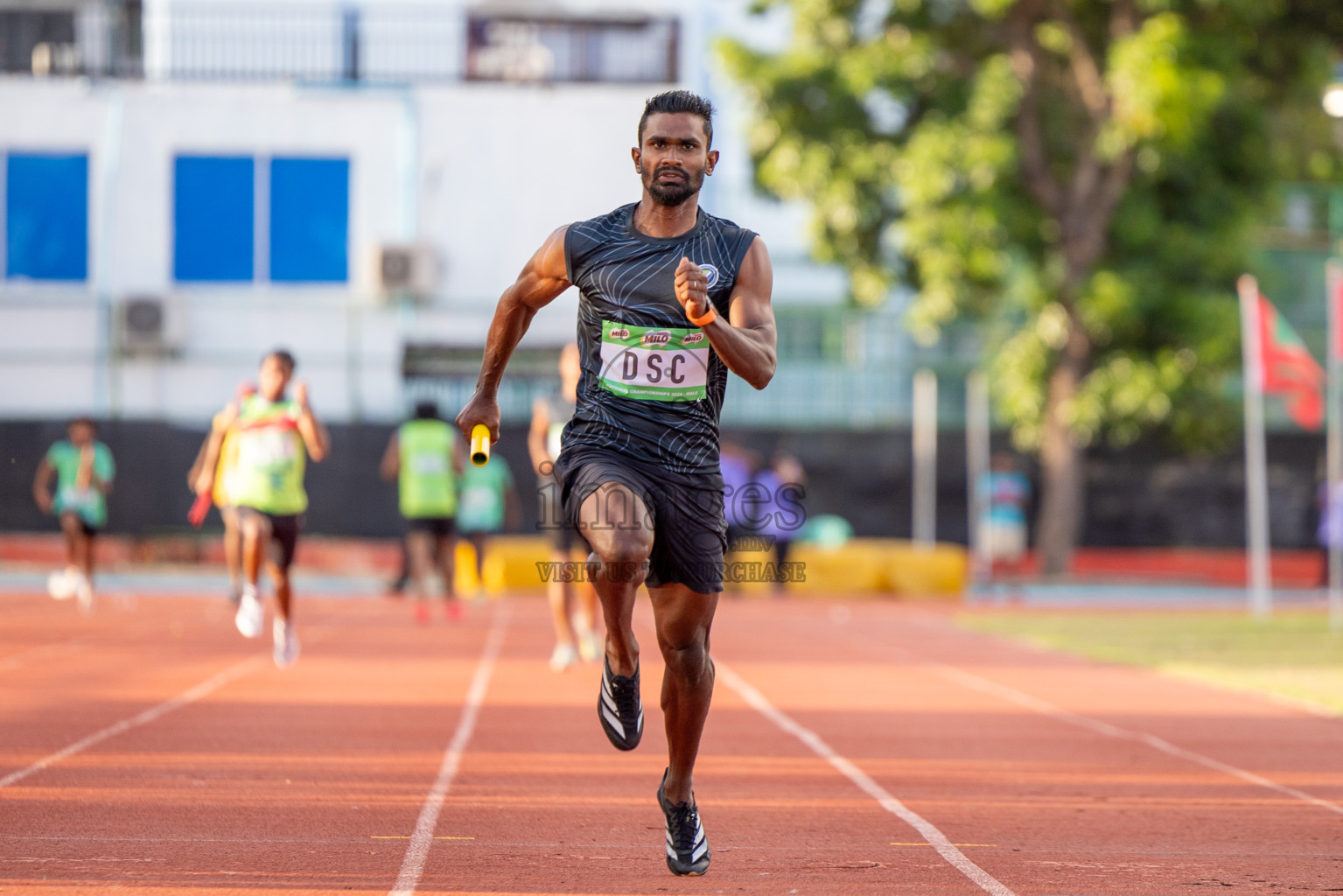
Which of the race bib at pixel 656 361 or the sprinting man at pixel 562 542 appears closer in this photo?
the race bib at pixel 656 361

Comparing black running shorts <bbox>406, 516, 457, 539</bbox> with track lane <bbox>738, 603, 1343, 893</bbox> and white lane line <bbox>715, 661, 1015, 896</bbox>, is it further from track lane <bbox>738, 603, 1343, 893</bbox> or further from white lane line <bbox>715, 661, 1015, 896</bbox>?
white lane line <bbox>715, 661, 1015, 896</bbox>

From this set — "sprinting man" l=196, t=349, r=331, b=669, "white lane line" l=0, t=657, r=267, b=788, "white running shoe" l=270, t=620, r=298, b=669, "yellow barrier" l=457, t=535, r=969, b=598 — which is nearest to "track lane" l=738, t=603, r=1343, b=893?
"white running shoe" l=270, t=620, r=298, b=669

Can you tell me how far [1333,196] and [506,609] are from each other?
20.3 metres

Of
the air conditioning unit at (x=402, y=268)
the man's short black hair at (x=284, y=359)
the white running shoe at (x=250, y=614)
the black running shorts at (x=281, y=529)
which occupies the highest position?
the air conditioning unit at (x=402, y=268)

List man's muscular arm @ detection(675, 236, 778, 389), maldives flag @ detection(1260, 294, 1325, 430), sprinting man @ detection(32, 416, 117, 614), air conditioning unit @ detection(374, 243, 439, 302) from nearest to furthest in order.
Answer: man's muscular arm @ detection(675, 236, 778, 389)
sprinting man @ detection(32, 416, 117, 614)
maldives flag @ detection(1260, 294, 1325, 430)
air conditioning unit @ detection(374, 243, 439, 302)

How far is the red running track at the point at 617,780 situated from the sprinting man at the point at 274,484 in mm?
457

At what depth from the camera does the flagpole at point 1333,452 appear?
17250mm

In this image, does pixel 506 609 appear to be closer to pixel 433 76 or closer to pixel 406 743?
pixel 406 743

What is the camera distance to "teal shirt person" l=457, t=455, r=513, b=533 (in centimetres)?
1858

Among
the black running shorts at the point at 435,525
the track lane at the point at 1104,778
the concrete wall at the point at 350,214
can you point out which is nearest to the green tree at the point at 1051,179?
the concrete wall at the point at 350,214

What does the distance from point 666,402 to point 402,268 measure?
2278 cm

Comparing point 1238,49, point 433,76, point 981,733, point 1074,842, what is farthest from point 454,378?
point 1074,842

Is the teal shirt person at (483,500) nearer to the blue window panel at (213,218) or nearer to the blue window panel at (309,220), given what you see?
the blue window panel at (309,220)

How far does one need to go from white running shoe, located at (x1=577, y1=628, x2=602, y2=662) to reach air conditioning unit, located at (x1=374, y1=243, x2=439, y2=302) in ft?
50.6
